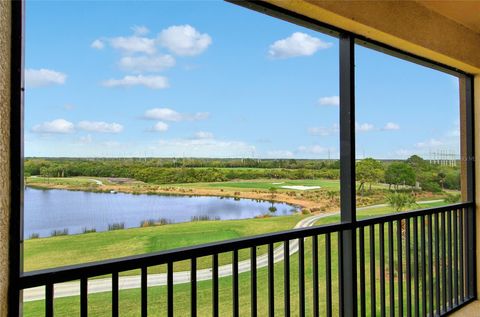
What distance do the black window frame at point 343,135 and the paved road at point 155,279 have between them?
0.08 metres

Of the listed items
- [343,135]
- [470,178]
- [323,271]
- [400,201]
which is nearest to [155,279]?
[323,271]

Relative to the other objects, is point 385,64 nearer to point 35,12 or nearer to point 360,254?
point 360,254

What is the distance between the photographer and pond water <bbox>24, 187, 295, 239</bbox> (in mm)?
1253

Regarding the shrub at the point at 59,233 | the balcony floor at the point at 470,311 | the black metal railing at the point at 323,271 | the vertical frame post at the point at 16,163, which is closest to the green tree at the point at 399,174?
the black metal railing at the point at 323,271

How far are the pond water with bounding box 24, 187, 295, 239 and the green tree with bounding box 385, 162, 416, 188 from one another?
119 cm

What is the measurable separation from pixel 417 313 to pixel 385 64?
1.85m

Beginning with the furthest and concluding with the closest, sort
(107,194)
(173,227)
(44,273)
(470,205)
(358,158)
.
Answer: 1. (470,205)
2. (358,158)
3. (173,227)
4. (107,194)
5. (44,273)

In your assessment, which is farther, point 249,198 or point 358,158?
point 358,158

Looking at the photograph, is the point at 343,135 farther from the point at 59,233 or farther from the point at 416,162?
the point at 59,233

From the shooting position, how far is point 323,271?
6.96ft

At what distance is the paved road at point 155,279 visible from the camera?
126 cm

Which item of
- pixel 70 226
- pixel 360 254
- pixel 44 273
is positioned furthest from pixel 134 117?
pixel 360 254

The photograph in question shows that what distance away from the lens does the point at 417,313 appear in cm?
265

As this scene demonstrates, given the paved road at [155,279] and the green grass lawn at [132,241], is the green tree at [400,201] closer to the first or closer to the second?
the paved road at [155,279]
